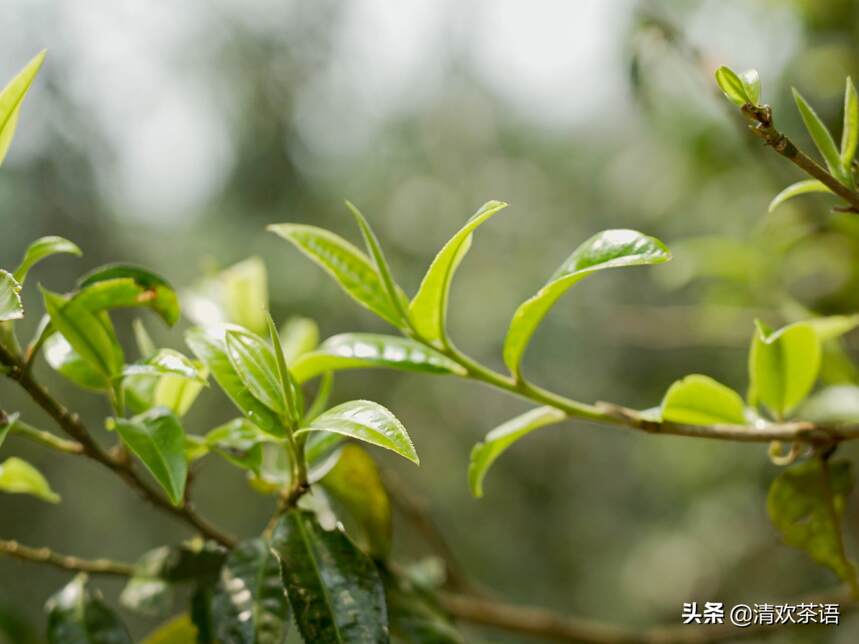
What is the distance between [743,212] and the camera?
1132 millimetres

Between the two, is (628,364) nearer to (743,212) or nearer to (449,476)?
(449,476)

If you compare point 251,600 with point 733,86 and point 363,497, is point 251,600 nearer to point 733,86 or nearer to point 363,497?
point 363,497

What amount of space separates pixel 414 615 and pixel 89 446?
21 cm

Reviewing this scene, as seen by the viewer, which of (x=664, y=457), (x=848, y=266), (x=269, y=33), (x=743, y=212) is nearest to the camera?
(x=848, y=266)

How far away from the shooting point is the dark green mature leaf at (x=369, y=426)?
0.28m

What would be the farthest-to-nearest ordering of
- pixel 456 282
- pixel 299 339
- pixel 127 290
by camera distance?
pixel 456 282 < pixel 299 339 < pixel 127 290

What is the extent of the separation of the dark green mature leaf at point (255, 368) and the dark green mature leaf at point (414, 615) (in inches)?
6.7

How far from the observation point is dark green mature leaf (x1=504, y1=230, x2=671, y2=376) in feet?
1.01

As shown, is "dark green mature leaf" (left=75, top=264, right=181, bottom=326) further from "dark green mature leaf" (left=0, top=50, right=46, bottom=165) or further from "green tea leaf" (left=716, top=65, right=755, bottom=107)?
"green tea leaf" (left=716, top=65, right=755, bottom=107)

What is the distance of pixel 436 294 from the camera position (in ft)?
1.22

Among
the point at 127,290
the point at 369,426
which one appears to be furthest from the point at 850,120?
the point at 127,290

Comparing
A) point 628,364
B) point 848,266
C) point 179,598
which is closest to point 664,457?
point 628,364

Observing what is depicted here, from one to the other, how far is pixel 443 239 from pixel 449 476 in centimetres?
79

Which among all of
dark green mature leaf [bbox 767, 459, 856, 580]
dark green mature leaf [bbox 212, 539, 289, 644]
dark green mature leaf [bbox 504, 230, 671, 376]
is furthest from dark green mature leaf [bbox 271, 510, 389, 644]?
dark green mature leaf [bbox 767, 459, 856, 580]
